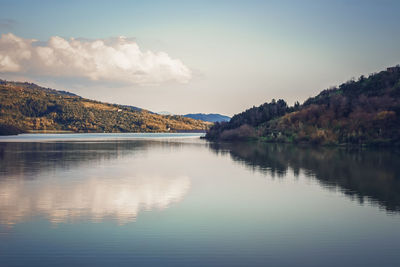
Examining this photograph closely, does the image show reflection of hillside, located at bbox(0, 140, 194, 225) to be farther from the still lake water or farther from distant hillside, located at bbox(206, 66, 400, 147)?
distant hillside, located at bbox(206, 66, 400, 147)

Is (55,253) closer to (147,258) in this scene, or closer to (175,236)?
(147,258)

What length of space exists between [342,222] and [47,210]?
15.8 metres

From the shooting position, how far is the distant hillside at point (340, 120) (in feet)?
306

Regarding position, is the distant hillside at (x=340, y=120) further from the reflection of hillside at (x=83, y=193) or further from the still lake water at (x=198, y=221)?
the reflection of hillside at (x=83, y=193)

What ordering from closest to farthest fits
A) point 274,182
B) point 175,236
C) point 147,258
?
point 147,258 → point 175,236 → point 274,182

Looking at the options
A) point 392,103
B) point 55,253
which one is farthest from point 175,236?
point 392,103

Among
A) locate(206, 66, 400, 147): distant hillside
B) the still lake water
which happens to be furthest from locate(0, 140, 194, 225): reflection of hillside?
locate(206, 66, 400, 147): distant hillside

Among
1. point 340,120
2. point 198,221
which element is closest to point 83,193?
point 198,221

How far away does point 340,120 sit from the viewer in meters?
106

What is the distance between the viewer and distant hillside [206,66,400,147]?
9331 cm

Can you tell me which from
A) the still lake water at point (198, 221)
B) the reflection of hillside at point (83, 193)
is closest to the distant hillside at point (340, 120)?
the still lake water at point (198, 221)

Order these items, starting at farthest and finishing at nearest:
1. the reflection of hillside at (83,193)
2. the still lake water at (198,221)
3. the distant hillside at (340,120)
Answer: the distant hillside at (340,120)
the reflection of hillside at (83,193)
the still lake water at (198,221)

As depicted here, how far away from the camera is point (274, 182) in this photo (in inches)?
1316

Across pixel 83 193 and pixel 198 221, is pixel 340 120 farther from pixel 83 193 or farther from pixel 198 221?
pixel 198 221
